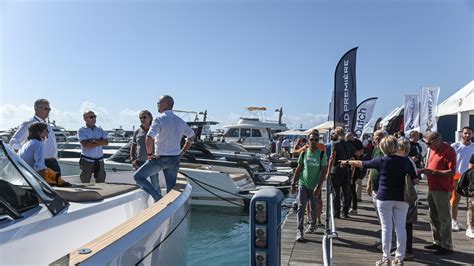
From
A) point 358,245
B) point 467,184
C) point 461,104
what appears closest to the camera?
point 467,184

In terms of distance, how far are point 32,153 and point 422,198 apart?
942cm

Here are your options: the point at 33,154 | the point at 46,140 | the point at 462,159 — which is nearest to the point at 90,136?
the point at 46,140

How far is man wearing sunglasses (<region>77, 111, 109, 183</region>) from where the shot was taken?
586 centimetres

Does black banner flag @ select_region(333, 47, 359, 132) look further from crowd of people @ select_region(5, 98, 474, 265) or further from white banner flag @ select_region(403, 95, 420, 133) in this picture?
crowd of people @ select_region(5, 98, 474, 265)

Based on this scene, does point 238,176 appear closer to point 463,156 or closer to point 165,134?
point 463,156

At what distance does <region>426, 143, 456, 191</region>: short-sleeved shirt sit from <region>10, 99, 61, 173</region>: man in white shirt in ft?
16.6

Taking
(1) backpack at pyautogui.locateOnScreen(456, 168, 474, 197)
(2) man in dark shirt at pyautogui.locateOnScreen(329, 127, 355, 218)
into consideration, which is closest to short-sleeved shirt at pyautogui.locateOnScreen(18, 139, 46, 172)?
(2) man in dark shirt at pyautogui.locateOnScreen(329, 127, 355, 218)

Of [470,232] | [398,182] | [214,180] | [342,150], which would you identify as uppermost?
[342,150]

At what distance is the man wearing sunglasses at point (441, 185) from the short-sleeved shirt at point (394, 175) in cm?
84

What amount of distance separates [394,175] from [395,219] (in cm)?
54

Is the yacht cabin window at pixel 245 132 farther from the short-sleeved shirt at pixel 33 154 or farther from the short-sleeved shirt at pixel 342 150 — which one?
the short-sleeved shirt at pixel 33 154

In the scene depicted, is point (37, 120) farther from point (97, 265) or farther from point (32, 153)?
point (97, 265)

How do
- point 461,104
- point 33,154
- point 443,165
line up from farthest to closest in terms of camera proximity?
point 461,104 < point 443,165 < point 33,154

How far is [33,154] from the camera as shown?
4.10 metres
